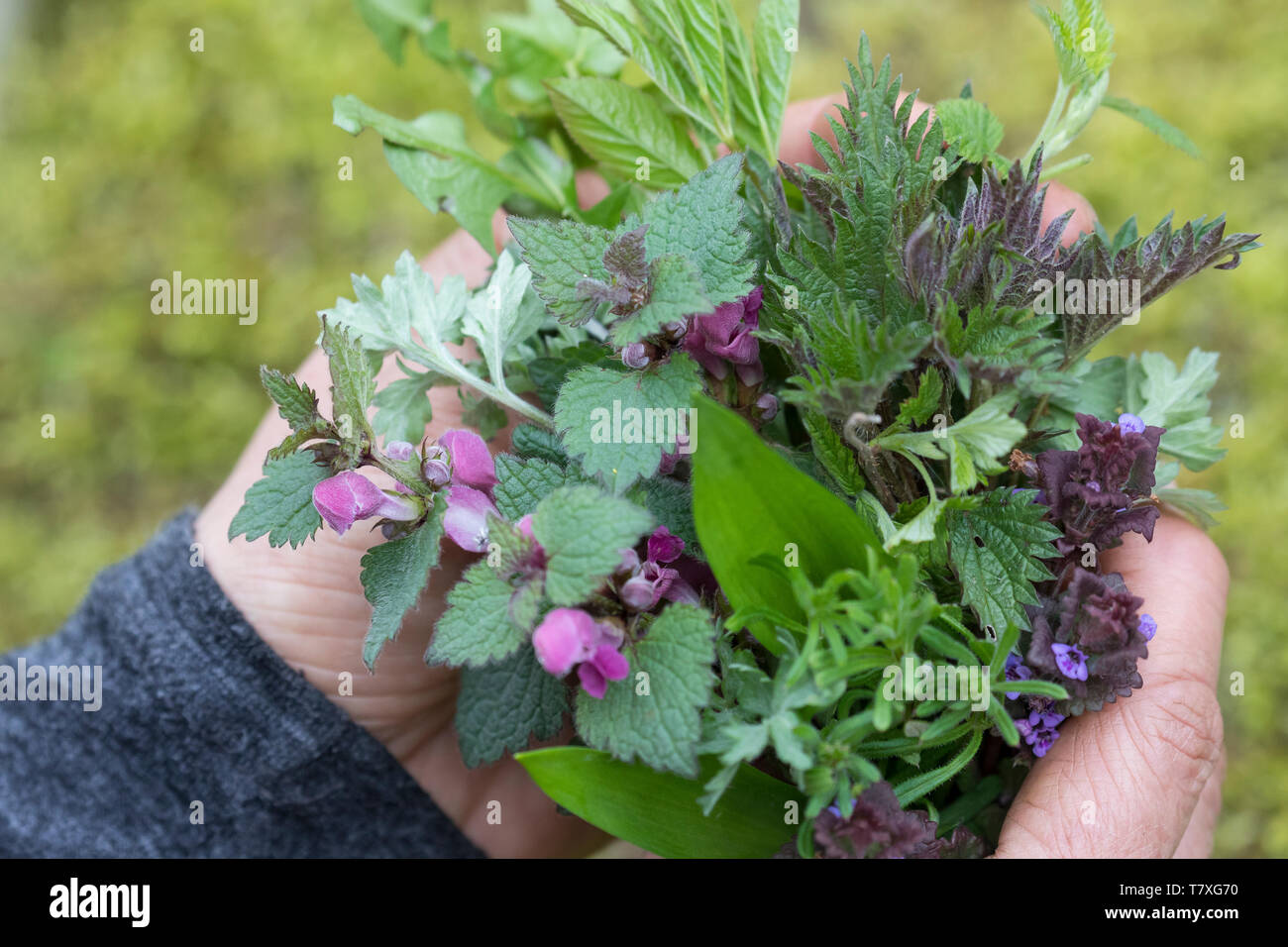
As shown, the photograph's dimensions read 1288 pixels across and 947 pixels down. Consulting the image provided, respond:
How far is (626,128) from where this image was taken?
2.45 feet

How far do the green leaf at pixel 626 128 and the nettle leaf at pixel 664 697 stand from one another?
1.20ft

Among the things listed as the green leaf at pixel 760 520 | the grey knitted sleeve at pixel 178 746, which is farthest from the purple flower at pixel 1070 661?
the grey knitted sleeve at pixel 178 746

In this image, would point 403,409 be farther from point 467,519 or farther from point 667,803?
point 667,803

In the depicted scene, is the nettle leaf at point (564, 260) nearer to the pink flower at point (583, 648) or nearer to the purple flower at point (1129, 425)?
the pink flower at point (583, 648)

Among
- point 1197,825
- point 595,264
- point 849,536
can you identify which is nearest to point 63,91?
point 595,264

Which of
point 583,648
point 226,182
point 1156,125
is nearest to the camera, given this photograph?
point 583,648

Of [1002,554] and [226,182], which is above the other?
[226,182]

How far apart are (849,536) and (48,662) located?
33.4 inches

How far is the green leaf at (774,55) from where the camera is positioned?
73cm

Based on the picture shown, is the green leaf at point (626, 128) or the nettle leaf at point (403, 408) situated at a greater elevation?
the green leaf at point (626, 128)

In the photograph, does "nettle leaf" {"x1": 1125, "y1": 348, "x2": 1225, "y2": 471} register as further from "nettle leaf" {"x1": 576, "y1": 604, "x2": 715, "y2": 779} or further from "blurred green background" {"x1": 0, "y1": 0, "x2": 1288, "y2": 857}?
"blurred green background" {"x1": 0, "y1": 0, "x2": 1288, "y2": 857}

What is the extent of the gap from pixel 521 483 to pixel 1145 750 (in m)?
0.45

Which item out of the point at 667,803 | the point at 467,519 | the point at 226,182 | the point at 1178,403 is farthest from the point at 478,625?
the point at 226,182

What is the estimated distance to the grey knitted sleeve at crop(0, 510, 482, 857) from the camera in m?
0.91
